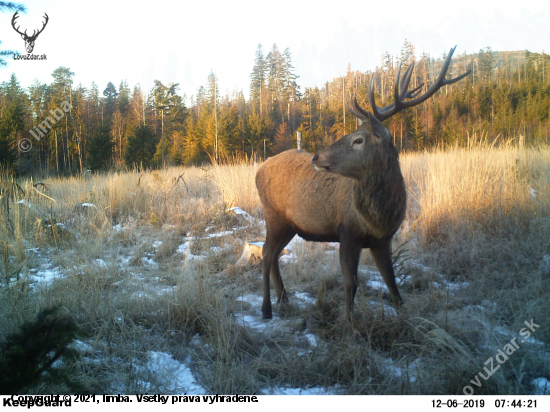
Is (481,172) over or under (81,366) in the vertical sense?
over

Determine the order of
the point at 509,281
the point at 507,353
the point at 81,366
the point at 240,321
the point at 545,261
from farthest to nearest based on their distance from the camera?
the point at 545,261, the point at 509,281, the point at 240,321, the point at 81,366, the point at 507,353

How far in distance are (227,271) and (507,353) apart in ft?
11.5

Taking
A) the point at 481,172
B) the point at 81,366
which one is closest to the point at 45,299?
the point at 81,366

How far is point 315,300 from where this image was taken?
12.7ft

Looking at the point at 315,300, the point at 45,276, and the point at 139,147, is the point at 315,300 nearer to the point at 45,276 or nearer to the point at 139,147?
the point at 45,276

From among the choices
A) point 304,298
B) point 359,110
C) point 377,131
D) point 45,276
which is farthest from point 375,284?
point 45,276

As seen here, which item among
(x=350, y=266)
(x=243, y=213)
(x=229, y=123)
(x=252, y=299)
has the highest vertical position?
(x=229, y=123)

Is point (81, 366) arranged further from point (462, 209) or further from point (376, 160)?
point (462, 209)

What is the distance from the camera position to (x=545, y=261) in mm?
3904

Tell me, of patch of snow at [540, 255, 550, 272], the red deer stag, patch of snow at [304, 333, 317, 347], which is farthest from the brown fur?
patch of snow at [540, 255, 550, 272]

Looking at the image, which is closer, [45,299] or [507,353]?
[507,353]

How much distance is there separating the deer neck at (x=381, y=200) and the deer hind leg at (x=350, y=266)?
0.21 metres

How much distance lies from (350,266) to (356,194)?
0.67 m

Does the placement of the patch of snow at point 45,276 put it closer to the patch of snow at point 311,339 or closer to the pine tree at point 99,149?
the patch of snow at point 311,339
